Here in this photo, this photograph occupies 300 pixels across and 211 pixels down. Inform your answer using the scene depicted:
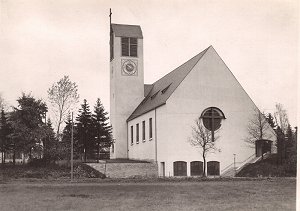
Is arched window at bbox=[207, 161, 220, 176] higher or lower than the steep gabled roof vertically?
lower

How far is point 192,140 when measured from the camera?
49531mm

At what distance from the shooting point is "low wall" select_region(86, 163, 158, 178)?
1864 inches

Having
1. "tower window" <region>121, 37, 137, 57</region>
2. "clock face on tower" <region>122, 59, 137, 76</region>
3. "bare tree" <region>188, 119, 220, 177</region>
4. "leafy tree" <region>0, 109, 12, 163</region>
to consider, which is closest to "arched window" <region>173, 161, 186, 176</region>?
"bare tree" <region>188, 119, 220, 177</region>

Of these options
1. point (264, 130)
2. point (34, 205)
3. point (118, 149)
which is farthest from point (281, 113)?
point (34, 205)

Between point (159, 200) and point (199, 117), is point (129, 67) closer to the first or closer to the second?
point (199, 117)

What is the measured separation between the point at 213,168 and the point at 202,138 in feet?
12.5

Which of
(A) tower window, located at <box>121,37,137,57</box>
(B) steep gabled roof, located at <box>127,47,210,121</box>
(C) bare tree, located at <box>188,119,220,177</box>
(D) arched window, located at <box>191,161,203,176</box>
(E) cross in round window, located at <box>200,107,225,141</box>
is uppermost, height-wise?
(A) tower window, located at <box>121,37,137,57</box>

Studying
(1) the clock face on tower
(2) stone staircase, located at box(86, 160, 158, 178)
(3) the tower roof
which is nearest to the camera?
(2) stone staircase, located at box(86, 160, 158, 178)

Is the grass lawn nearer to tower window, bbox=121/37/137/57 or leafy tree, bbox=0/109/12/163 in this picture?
leafy tree, bbox=0/109/12/163

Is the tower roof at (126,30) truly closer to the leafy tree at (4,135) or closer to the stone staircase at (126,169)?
the leafy tree at (4,135)

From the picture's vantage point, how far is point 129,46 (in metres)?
64.9

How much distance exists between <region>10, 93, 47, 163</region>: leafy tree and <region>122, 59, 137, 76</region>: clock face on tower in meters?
15.2

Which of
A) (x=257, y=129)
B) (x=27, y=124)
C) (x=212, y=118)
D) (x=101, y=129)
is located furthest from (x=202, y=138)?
(x=27, y=124)

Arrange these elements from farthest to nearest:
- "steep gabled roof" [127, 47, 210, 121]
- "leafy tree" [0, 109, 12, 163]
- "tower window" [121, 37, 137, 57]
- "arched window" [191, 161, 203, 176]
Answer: "tower window" [121, 37, 137, 57] → "leafy tree" [0, 109, 12, 163] → "steep gabled roof" [127, 47, 210, 121] → "arched window" [191, 161, 203, 176]
